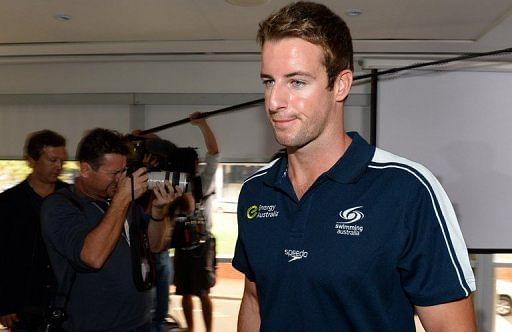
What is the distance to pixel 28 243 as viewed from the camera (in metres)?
2.69

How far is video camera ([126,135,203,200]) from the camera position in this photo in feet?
7.79

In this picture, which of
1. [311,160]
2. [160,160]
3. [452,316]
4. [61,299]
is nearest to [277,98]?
[311,160]

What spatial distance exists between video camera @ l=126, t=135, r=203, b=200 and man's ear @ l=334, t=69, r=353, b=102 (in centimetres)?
144

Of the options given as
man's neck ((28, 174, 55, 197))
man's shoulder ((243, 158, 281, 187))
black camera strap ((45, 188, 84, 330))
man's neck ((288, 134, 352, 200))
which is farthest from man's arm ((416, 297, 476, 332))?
man's neck ((28, 174, 55, 197))

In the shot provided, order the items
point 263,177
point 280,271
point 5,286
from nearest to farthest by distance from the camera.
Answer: point 280,271 < point 263,177 < point 5,286

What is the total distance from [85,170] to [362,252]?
162 cm

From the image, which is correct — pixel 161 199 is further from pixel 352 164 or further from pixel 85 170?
pixel 352 164

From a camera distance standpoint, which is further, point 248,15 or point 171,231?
point 171,231

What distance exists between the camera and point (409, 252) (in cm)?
86

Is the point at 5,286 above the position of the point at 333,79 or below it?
below

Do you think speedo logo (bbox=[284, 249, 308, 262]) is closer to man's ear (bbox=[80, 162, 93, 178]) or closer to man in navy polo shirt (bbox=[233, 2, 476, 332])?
man in navy polo shirt (bbox=[233, 2, 476, 332])

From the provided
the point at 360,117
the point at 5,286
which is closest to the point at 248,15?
the point at 360,117

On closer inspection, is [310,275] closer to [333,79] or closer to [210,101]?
[333,79]

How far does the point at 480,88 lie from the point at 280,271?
351 cm
